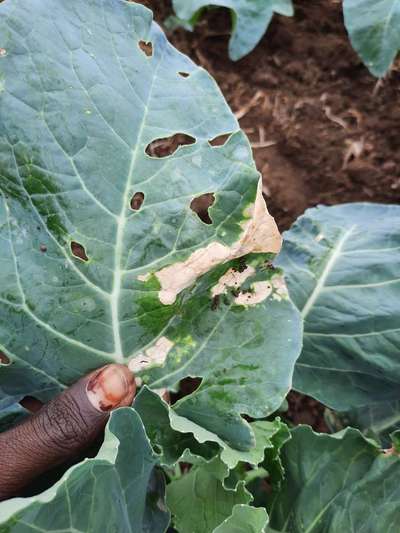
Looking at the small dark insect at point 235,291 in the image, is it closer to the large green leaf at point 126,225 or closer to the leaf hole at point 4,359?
the large green leaf at point 126,225

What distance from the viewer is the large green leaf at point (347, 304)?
1.22m

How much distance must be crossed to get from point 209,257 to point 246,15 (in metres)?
0.94

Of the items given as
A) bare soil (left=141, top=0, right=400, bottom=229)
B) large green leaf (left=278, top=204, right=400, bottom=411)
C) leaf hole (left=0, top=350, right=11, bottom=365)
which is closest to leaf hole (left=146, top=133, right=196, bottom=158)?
bare soil (left=141, top=0, right=400, bottom=229)

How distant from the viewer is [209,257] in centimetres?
100

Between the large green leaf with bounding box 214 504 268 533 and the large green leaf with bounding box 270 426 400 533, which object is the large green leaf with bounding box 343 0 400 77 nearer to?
the large green leaf with bounding box 270 426 400 533

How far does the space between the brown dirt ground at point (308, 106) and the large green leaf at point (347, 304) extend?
1.57 ft

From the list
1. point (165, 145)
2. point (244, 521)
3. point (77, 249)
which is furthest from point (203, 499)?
point (165, 145)

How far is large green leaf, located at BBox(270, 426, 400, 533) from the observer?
110cm

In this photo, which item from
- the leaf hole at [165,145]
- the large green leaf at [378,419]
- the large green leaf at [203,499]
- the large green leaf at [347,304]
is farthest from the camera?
the leaf hole at [165,145]

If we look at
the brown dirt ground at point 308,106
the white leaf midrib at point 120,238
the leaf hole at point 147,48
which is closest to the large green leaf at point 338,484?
the white leaf midrib at point 120,238

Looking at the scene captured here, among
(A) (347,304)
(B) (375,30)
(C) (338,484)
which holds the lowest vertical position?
(C) (338,484)

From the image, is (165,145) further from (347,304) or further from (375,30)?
(347,304)

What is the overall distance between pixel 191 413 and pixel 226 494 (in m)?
0.14

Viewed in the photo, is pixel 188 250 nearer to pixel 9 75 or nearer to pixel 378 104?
pixel 9 75
